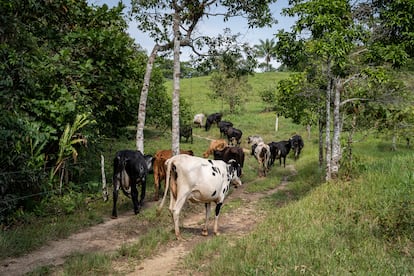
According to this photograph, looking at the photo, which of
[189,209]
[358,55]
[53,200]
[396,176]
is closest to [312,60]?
[358,55]

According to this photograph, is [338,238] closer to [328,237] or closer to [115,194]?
[328,237]

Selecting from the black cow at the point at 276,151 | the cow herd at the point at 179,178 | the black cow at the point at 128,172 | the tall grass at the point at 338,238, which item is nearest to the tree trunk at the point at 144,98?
the cow herd at the point at 179,178

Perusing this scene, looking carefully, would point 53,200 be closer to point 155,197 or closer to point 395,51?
point 155,197

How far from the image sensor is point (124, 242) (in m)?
7.89

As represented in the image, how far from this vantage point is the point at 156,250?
734 centimetres

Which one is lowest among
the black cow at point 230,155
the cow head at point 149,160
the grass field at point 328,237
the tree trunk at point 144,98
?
the grass field at point 328,237

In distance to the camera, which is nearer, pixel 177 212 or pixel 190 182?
pixel 177 212

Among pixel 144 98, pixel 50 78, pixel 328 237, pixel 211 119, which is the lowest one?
pixel 328 237

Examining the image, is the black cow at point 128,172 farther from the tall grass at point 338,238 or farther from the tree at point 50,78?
the tall grass at point 338,238

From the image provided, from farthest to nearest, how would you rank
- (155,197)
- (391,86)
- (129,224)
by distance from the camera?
(391,86) → (155,197) → (129,224)

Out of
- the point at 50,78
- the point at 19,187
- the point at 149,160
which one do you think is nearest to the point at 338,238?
the point at 19,187

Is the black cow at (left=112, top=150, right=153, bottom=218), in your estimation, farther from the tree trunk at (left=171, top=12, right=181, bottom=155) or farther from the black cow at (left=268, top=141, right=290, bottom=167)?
the black cow at (left=268, top=141, right=290, bottom=167)

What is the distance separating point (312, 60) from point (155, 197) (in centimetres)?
762

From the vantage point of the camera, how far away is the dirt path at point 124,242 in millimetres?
6371
